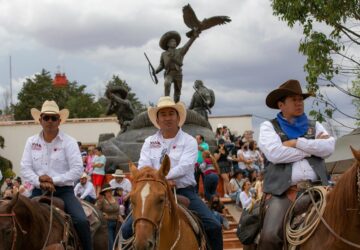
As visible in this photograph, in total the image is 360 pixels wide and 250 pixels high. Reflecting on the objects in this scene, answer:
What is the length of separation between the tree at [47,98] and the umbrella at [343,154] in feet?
178

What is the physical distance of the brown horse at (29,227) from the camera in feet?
22.5

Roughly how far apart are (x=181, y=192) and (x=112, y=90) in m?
19.9

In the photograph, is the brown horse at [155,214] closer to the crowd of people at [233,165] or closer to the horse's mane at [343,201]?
the horse's mane at [343,201]

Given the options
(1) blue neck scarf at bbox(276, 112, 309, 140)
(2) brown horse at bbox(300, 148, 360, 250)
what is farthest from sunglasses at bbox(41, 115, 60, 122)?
(2) brown horse at bbox(300, 148, 360, 250)

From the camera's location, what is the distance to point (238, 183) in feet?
67.6

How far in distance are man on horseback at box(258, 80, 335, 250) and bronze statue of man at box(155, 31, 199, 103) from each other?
1785cm

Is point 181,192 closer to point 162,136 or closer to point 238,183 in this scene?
point 162,136

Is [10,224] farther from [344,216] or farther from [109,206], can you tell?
[109,206]

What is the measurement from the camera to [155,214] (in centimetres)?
575

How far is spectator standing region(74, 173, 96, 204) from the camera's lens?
14.1 metres

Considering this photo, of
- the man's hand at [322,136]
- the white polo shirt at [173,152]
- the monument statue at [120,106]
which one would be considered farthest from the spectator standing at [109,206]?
the monument statue at [120,106]

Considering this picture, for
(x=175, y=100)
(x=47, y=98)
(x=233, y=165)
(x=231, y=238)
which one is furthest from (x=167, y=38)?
(x=47, y=98)

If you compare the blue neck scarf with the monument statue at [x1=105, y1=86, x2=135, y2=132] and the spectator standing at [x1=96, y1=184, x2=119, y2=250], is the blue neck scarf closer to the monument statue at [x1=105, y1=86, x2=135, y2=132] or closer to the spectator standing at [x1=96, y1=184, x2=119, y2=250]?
the spectator standing at [x1=96, y1=184, x2=119, y2=250]

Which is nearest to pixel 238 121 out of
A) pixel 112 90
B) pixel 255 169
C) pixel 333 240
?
pixel 112 90
